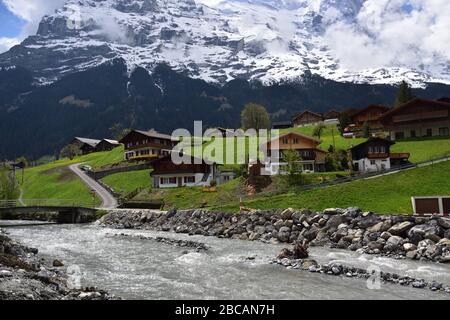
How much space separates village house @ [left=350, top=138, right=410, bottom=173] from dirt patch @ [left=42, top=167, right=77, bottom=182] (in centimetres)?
7041

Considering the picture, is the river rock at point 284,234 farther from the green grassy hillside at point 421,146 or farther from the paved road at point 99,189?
the paved road at point 99,189

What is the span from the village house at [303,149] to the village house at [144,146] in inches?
1691

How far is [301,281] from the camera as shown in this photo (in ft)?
88.2

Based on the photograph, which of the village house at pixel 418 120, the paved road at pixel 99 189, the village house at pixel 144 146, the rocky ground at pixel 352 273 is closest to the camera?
the rocky ground at pixel 352 273

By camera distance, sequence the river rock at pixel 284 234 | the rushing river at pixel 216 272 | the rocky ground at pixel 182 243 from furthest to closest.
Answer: the river rock at pixel 284 234 → the rocky ground at pixel 182 243 → the rushing river at pixel 216 272

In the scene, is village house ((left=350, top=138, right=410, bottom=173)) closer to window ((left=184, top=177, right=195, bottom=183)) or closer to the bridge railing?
window ((left=184, top=177, right=195, bottom=183))

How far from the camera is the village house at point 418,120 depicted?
308ft

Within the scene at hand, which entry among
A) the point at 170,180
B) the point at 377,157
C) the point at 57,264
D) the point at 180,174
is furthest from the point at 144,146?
the point at 57,264

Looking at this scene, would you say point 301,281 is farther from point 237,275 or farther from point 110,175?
point 110,175

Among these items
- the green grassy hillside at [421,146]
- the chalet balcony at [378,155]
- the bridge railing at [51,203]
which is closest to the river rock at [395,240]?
the green grassy hillside at [421,146]

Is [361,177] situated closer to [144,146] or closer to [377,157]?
[377,157]

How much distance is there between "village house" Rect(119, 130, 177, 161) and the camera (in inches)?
4702

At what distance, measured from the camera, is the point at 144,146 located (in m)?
120

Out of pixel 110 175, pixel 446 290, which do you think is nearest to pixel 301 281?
pixel 446 290
